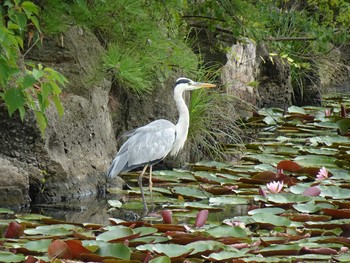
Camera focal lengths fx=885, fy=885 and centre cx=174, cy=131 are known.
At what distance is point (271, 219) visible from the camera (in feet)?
20.2

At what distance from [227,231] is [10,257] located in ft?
4.79

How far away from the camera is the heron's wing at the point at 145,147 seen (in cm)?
768

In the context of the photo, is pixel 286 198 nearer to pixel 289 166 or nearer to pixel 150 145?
pixel 289 166

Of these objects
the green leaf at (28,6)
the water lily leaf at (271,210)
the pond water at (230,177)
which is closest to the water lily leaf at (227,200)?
the pond water at (230,177)

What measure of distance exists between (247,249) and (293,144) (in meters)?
4.56

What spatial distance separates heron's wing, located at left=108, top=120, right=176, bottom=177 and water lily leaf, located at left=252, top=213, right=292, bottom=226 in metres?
1.72

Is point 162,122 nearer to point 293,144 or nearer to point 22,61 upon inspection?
point 22,61

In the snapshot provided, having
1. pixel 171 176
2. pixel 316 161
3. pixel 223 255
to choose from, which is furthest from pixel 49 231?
pixel 316 161

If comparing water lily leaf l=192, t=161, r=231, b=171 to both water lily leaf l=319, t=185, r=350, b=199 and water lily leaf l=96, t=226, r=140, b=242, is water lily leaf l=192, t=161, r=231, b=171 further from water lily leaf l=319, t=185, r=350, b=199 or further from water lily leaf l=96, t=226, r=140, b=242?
water lily leaf l=96, t=226, r=140, b=242

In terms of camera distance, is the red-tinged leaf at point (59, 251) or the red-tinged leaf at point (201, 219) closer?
the red-tinged leaf at point (59, 251)

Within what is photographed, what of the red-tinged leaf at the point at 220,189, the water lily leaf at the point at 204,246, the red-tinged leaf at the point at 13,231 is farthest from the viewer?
the red-tinged leaf at the point at 220,189

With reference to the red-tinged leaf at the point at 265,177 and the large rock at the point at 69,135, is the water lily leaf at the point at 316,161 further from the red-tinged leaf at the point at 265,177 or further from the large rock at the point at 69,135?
the large rock at the point at 69,135

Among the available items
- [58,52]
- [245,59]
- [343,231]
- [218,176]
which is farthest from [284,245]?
[245,59]

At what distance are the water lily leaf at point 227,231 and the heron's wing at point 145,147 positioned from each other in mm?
1889
